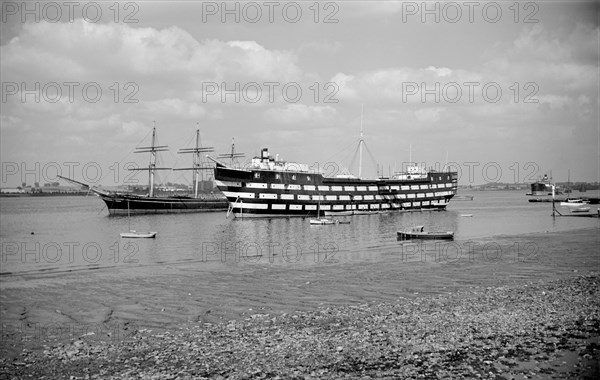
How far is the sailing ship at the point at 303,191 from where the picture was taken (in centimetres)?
8350

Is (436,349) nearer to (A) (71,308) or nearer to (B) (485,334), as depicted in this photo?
(B) (485,334)

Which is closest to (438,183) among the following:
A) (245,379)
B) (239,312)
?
(239,312)

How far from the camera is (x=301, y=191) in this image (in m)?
88.5

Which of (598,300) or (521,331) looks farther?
(598,300)

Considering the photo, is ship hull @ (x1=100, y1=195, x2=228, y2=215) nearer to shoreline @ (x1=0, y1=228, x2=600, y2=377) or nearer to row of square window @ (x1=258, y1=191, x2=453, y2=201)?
row of square window @ (x1=258, y1=191, x2=453, y2=201)

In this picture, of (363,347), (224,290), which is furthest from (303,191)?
(363,347)

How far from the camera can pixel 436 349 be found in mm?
13297

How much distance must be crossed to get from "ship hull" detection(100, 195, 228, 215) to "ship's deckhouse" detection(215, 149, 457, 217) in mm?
30184

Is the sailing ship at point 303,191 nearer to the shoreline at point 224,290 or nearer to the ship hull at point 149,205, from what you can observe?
the ship hull at point 149,205

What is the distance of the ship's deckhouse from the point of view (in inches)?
3287

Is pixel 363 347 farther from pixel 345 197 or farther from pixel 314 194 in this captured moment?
pixel 345 197

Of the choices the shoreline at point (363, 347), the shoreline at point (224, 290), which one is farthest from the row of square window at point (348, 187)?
the shoreline at point (363, 347)

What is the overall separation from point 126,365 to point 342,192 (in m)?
82.4

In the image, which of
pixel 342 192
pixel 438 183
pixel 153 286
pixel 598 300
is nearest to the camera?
pixel 598 300
